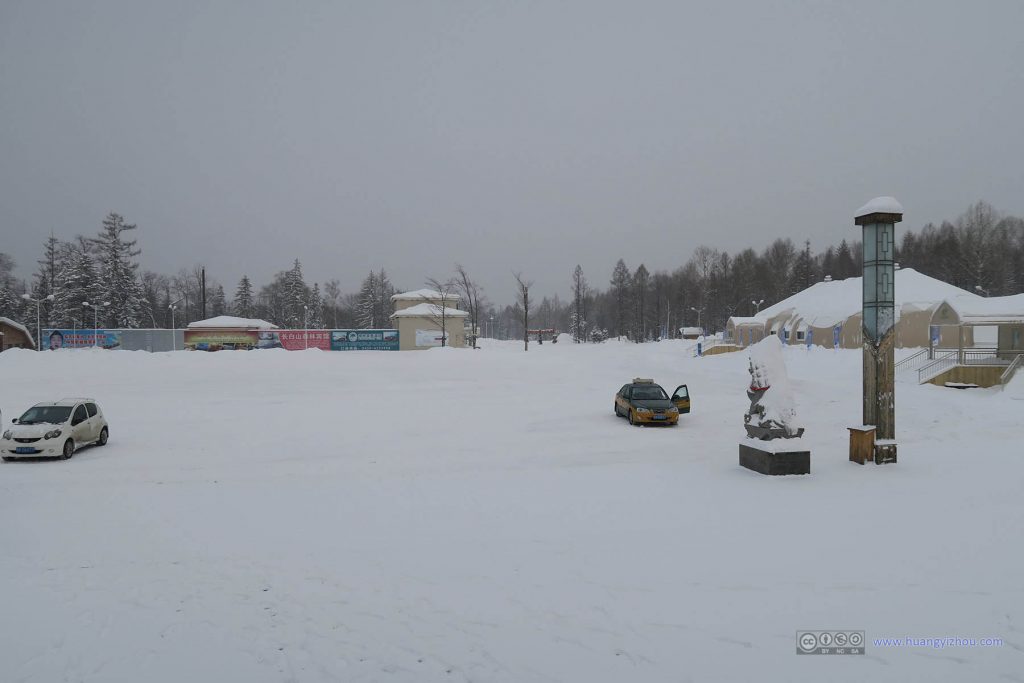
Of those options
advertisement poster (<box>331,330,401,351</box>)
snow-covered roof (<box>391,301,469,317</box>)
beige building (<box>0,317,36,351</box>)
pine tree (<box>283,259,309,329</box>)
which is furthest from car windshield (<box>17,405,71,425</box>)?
pine tree (<box>283,259,309,329</box>)

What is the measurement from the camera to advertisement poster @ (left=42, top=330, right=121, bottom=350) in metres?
52.8

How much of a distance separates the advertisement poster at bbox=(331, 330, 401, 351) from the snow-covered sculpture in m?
51.1

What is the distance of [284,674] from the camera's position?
5055mm

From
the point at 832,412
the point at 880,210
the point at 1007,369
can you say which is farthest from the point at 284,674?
the point at 1007,369

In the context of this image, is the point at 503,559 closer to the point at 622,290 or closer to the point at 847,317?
the point at 847,317

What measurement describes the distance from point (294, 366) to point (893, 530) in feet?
117

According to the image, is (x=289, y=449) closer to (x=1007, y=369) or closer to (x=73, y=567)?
(x=73, y=567)

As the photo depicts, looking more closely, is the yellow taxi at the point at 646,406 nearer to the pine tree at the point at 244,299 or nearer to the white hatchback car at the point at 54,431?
the white hatchback car at the point at 54,431

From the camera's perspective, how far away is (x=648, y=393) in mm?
20531

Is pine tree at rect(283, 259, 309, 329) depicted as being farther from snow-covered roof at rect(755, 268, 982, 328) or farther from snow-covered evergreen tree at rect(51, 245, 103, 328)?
snow-covered roof at rect(755, 268, 982, 328)

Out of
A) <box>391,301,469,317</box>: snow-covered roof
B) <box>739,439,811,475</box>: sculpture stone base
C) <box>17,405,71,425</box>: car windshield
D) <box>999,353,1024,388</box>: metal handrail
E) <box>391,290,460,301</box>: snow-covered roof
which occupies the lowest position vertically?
<box>739,439,811,475</box>: sculpture stone base

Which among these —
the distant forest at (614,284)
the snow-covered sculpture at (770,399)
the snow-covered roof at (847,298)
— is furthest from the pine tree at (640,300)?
the snow-covered sculpture at (770,399)

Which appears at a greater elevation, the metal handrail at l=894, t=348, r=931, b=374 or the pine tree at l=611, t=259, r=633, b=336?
the pine tree at l=611, t=259, r=633, b=336

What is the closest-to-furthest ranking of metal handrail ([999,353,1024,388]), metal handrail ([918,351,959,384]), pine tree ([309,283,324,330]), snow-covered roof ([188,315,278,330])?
metal handrail ([999,353,1024,388])
metal handrail ([918,351,959,384])
snow-covered roof ([188,315,278,330])
pine tree ([309,283,324,330])
